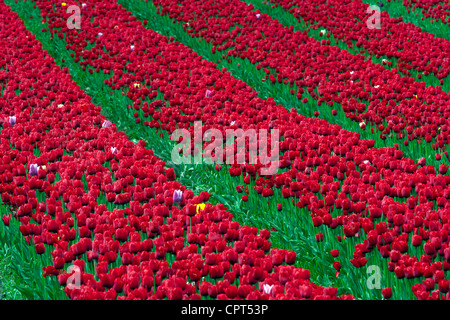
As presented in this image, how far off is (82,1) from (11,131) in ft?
22.8

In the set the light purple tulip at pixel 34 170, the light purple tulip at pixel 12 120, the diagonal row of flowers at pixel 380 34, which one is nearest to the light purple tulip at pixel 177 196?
the light purple tulip at pixel 34 170

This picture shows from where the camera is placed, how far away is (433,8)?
11.5 m

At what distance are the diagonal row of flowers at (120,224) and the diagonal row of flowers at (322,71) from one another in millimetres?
2723

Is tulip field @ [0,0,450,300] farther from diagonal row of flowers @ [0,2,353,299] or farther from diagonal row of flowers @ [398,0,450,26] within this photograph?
diagonal row of flowers @ [398,0,450,26]

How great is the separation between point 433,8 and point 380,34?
292cm

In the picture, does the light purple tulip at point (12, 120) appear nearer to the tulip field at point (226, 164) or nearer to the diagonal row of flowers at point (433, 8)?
the tulip field at point (226, 164)

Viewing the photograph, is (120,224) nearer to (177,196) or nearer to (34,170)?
(177,196)

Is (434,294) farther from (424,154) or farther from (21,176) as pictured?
(21,176)

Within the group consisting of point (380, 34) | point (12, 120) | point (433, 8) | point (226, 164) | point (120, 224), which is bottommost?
point (120, 224)

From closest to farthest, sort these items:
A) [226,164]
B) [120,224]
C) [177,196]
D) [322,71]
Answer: [120,224] → [177,196] → [226,164] → [322,71]

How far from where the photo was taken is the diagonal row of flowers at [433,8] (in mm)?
10938

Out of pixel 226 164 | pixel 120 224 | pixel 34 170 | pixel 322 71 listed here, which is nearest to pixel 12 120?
pixel 34 170

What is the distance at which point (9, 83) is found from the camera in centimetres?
728
